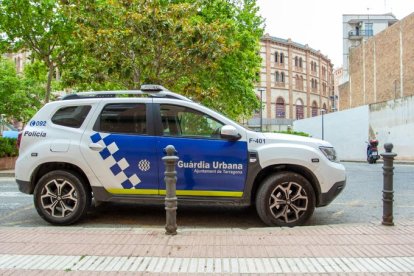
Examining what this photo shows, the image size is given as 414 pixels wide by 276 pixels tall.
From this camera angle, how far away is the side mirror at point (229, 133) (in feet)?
19.3

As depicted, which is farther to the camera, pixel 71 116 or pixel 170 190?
pixel 71 116

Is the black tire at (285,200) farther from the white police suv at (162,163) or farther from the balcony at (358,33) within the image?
the balcony at (358,33)

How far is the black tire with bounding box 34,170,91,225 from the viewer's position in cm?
608

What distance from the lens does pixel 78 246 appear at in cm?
486

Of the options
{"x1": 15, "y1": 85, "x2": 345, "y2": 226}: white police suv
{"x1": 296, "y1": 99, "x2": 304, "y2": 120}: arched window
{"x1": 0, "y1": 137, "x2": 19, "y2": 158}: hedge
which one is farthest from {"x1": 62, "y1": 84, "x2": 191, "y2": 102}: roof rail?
→ {"x1": 296, "y1": 99, "x2": 304, "y2": 120}: arched window

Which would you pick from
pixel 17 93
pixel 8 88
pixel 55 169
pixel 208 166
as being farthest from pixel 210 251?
pixel 17 93

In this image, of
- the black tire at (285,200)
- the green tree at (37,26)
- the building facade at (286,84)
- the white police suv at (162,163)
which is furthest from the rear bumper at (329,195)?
the building facade at (286,84)

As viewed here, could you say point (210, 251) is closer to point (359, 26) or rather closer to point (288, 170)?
point (288, 170)

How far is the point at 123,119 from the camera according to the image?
6.30m

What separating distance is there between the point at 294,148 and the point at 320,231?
118cm

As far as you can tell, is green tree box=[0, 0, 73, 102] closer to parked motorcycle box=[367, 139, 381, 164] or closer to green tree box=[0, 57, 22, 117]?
parked motorcycle box=[367, 139, 381, 164]

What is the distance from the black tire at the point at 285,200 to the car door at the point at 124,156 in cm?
150

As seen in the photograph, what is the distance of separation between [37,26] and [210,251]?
Result: 16149 millimetres

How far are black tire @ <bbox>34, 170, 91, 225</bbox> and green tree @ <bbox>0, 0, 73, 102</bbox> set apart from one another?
1225 centimetres
